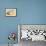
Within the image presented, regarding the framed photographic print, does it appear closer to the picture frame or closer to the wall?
the picture frame

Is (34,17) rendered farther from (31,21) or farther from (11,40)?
(11,40)

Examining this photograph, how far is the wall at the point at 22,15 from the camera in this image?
14.4ft

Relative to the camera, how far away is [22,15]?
4.40 m

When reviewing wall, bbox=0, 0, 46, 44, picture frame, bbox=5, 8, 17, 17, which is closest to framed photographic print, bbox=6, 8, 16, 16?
picture frame, bbox=5, 8, 17, 17

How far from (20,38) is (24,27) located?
0.39 meters

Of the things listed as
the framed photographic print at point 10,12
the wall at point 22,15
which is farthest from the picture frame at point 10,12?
the wall at point 22,15

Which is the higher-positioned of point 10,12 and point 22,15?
point 10,12

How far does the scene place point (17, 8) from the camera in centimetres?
440

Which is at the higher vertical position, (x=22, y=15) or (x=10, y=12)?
(x=10, y=12)

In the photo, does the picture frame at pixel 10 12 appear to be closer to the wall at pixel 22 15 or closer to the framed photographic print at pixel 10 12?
the framed photographic print at pixel 10 12

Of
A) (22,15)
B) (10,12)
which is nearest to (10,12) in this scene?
(10,12)

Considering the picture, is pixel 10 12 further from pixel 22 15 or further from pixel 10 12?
pixel 22 15

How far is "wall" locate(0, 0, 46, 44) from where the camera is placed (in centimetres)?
438

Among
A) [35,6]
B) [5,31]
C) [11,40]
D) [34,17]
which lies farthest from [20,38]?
[35,6]
